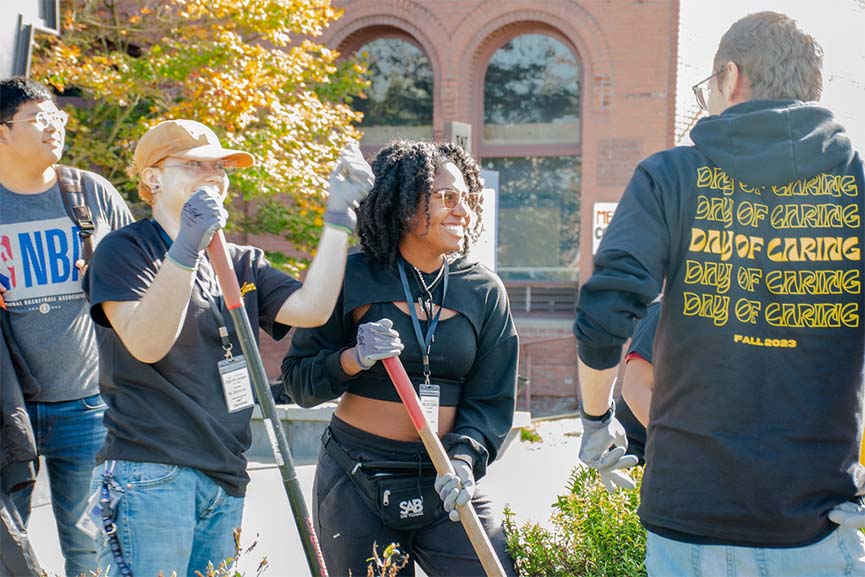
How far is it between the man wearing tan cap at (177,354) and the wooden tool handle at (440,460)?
0.32 m

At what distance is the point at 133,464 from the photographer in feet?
8.95

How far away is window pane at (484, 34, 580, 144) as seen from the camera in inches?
535

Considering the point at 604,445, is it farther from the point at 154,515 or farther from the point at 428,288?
the point at 154,515

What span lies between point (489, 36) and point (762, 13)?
1157cm

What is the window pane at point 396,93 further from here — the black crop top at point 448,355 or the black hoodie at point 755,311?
the black hoodie at point 755,311

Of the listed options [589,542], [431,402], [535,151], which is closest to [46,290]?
[431,402]

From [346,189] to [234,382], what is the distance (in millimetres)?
642

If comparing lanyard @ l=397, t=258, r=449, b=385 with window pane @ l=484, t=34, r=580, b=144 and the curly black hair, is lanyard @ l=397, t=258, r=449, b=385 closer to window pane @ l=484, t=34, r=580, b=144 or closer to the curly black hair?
the curly black hair

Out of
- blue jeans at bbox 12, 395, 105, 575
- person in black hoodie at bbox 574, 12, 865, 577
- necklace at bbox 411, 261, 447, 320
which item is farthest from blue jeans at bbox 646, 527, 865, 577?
blue jeans at bbox 12, 395, 105, 575

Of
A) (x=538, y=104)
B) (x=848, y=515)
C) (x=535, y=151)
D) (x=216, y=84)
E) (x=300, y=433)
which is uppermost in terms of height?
(x=538, y=104)

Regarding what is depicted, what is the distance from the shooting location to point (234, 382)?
2783 mm

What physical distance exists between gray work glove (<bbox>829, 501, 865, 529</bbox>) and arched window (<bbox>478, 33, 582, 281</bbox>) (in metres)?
11.5

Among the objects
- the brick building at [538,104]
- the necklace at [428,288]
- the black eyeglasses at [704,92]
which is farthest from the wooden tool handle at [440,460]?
the brick building at [538,104]

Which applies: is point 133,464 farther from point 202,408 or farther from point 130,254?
point 130,254
